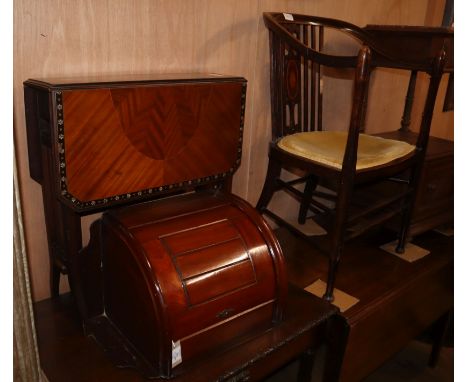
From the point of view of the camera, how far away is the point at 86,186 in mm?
1091

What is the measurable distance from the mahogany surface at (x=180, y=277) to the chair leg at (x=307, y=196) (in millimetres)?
630

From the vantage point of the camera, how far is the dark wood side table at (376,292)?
4.62 feet

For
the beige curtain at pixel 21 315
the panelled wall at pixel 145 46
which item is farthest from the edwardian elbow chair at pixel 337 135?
the beige curtain at pixel 21 315

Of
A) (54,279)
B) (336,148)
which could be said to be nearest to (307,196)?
(336,148)

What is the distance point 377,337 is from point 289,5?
1.26 meters

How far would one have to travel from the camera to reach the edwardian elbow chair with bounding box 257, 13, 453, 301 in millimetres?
1378

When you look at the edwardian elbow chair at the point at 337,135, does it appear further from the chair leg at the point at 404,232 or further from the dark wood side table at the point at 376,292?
the dark wood side table at the point at 376,292

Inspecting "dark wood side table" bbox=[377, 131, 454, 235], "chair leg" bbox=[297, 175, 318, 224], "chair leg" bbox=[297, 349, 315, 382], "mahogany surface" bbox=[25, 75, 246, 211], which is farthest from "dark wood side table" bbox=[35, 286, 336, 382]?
"dark wood side table" bbox=[377, 131, 454, 235]

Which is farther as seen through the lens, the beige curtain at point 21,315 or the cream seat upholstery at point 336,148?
the cream seat upholstery at point 336,148

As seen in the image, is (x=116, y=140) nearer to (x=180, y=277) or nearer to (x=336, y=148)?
(x=180, y=277)

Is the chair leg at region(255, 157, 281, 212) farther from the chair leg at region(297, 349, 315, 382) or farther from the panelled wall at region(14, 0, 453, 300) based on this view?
the chair leg at region(297, 349, 315, 382)

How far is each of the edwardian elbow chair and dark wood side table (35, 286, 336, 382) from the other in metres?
0.17

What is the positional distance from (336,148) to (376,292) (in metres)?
0.51

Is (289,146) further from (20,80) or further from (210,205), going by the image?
(20,80)
